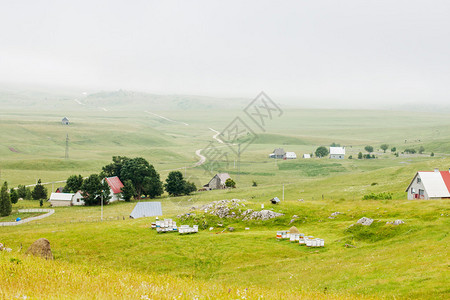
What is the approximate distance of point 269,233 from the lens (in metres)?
44.8

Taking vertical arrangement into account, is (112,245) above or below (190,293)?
below

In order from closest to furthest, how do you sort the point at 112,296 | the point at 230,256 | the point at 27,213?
the point at 112,296 < the point at 230,256 < the point at 27,213

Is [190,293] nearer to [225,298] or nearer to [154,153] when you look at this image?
[225,298]

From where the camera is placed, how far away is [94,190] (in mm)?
88188

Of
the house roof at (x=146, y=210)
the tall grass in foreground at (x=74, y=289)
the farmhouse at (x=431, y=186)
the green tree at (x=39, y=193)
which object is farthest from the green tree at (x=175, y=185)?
the tall grass in foreground at (x=74, y=289)

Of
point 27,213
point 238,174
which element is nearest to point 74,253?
point 27,213

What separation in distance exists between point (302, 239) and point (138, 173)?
205ft

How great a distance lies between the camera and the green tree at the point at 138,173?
314 feet

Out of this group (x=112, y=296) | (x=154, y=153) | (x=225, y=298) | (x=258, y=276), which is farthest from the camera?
(x=154, y=153)

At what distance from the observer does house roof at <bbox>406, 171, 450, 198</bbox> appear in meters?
60.8

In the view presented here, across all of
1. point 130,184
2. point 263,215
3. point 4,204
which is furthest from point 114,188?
point 263,215

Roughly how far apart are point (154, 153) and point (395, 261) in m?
172

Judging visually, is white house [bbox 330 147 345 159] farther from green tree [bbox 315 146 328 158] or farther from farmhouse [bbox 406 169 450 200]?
farmhouse [bbox 406 169 450 200]

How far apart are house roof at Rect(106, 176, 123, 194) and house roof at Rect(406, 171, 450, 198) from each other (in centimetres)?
6387
